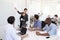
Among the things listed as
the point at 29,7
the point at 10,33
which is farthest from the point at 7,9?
the point at 10,33

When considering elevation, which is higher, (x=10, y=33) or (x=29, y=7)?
(x=29, y=7)

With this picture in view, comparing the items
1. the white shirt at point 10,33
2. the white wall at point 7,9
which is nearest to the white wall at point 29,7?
the white wall at point 7,9

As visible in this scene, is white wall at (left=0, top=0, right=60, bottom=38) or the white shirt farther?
white wall at (left=0, top=0, right=60, bottom=38)

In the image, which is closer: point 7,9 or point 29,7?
point 7,9

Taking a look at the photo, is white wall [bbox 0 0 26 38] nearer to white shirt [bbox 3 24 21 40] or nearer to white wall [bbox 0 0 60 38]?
white wall [bbox 0 0 60 38]

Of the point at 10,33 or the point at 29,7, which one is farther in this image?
the point at 29,7

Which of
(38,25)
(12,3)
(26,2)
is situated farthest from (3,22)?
(38,25)

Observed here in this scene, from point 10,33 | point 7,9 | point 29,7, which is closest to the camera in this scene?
point 10,33

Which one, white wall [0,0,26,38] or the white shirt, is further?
white wall [0,0,26,38]

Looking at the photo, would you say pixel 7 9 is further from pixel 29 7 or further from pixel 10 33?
pixel 10 33

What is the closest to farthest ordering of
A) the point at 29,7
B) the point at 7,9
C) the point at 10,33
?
the point at 10,33 < the point at 7,9 < the point at 29,7

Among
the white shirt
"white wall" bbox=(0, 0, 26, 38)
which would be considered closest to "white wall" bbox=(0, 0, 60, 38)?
"white wall" bbox=(0, 0, 26, 38)

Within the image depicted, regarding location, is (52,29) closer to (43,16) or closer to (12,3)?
(12,3)

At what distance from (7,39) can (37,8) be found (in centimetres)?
664
